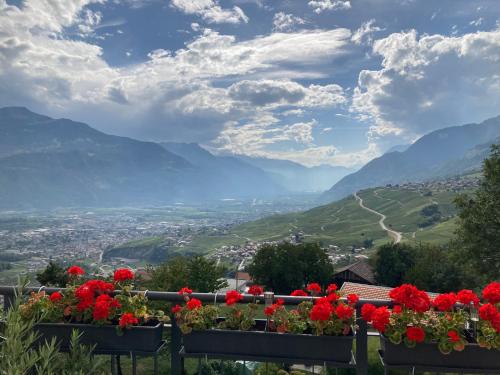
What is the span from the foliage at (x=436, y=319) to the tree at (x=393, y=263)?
5045 cm

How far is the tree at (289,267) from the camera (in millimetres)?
46844

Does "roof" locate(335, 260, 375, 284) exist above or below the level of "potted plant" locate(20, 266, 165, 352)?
below

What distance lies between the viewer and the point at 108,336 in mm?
4195

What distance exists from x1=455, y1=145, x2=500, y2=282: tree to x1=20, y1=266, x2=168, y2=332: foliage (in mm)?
22769

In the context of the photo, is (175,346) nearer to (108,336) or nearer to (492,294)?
(108,336)

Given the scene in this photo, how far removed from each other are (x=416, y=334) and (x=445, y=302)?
46cm

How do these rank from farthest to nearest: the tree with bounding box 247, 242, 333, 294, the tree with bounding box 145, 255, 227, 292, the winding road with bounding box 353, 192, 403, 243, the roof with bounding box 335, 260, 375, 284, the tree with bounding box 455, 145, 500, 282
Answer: the winding road with bounding box 353, 192, 403, 243 → the roof with bounding box 335, 260, 375, 284 → the tree with bounding box 247, 242, 333, 294 → the tree with bounding box 145, 255, 227, 292 → the tree with bounding box 455, 145, 500, 282

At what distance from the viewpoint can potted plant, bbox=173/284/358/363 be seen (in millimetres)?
3826

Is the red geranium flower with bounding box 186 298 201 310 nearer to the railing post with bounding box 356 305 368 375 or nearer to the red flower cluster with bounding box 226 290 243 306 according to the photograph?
the red flower cluster with bounding box 226 290 243 306

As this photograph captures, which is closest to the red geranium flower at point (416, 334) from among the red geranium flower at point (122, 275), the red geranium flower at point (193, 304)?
the red geranium flower at point (193, 304)

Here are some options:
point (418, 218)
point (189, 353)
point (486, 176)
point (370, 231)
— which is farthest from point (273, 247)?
point (418, 218)

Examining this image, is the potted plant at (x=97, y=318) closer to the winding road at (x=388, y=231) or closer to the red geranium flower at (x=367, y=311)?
the red geranium flower at (x=367, y=311)

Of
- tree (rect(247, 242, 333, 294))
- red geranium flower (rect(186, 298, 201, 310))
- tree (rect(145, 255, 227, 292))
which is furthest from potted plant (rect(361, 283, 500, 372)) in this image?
tree (rect(247, 242, 333, 294))

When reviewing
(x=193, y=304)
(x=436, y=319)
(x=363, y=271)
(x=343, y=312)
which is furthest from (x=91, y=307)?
(x=363, y=271)
